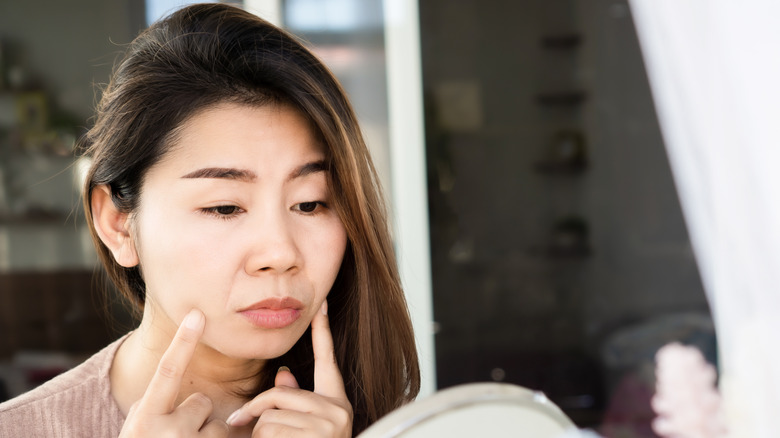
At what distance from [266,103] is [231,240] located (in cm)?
18

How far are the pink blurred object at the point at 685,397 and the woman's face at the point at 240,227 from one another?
69.2 inches

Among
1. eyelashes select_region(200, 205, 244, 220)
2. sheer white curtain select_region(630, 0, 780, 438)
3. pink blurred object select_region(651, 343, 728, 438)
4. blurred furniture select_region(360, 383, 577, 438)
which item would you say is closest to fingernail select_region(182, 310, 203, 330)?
eyelashes select_region(200, 205, 244, 220)

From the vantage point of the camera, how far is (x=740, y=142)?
1389mm

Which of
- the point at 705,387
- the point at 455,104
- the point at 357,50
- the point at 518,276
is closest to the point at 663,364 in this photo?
the point at 705,387

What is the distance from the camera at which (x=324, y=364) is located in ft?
A: 2.92

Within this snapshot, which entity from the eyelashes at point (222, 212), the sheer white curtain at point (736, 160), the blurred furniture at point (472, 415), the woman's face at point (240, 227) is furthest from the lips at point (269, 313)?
the sheer white curtain at point (736, 160)

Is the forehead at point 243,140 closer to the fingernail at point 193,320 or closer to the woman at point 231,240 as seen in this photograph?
the woman at point 231,240

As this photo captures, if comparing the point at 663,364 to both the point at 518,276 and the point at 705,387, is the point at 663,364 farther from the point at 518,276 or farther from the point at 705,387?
the point at 518,276

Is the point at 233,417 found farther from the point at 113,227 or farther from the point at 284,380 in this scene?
the point at 113,227

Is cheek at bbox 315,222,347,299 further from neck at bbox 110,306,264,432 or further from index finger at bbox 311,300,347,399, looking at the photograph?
neck at bbox 110,306,264,432

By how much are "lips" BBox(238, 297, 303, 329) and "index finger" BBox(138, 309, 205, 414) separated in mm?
66

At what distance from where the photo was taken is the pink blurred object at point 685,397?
227 cm

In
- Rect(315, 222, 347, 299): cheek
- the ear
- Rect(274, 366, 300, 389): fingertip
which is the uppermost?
the ear

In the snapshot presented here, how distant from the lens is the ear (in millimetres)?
912
